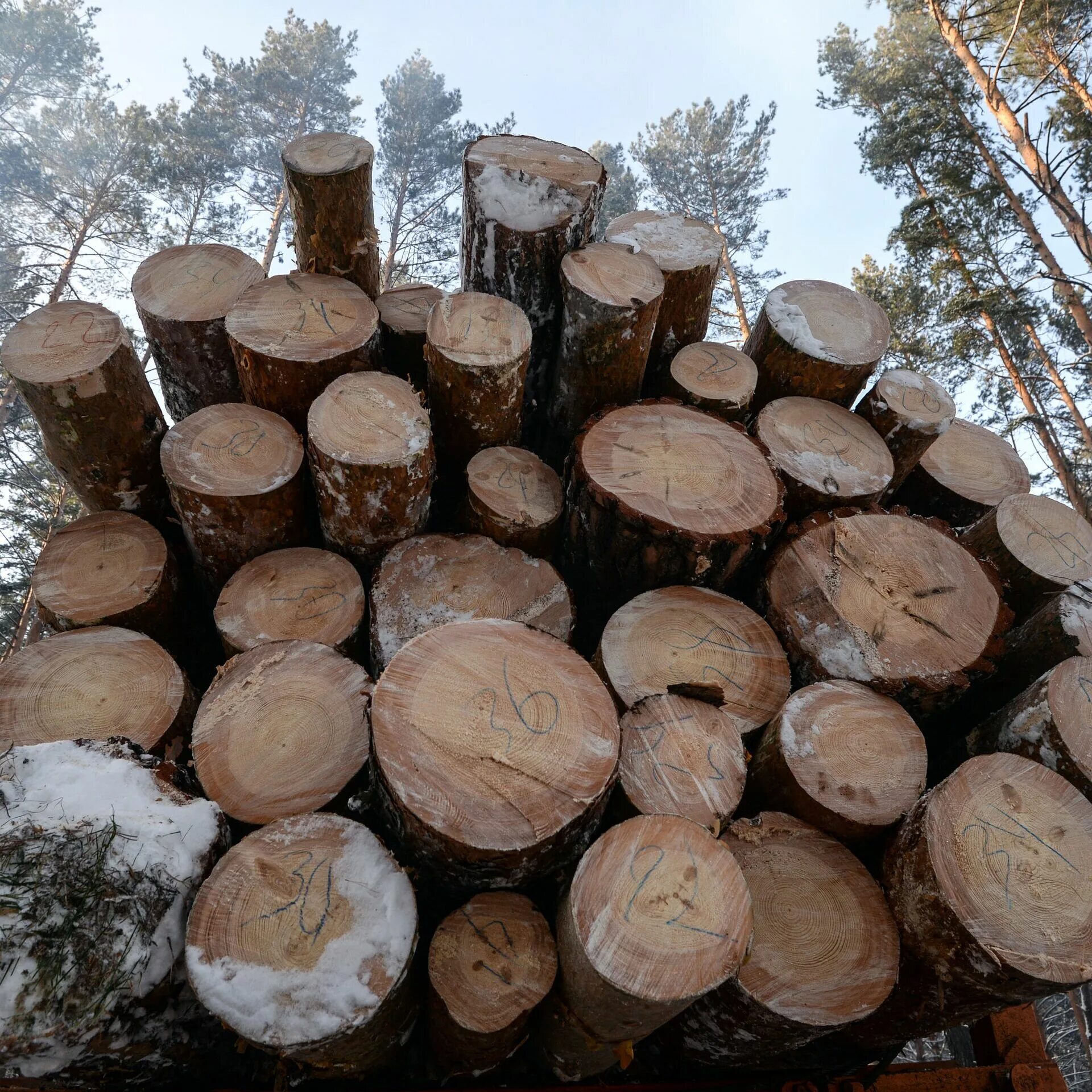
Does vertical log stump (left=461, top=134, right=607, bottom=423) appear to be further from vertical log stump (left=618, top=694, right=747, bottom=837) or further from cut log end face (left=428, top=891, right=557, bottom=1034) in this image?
cut log end face (left=428, top=891, right=557, bottom=1034)

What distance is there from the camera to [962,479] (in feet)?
12.5

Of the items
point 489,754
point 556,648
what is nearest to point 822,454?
point 556,648

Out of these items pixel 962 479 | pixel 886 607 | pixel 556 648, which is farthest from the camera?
pixel 962 479

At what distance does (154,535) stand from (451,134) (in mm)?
17612

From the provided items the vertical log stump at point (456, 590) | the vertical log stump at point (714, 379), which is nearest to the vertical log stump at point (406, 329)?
the vertical log stump at point (456, 590)

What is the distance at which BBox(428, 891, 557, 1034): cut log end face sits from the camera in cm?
195

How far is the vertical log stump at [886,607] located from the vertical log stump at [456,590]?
0.93 m

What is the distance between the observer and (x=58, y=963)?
1.82 m

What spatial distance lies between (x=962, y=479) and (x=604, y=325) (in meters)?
2.18

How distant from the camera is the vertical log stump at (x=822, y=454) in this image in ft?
10.3

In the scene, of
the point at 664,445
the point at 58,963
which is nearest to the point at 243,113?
the point at 664,445

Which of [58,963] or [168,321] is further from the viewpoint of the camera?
[168,321]

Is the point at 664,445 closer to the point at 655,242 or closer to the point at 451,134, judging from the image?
A: the point at 655,242

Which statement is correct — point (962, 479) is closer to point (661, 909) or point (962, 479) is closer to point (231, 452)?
point (661, 909)
